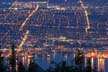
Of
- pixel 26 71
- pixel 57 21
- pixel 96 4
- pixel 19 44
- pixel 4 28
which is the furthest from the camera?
pixel 96 4

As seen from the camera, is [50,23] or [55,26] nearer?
[55,26]

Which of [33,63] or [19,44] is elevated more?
[33,63]

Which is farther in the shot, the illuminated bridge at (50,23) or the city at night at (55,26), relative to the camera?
the illuminated bridge at (50,23)

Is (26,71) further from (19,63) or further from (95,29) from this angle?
(95,29)

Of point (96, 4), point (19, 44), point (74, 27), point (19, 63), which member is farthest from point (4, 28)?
point (19, 63)

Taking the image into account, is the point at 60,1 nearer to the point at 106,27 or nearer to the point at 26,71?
the point at 106,27

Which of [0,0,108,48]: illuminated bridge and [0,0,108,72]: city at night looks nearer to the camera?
[0,0,108,72]: city at night

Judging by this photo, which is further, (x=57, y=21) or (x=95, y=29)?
(x=57, y=21)

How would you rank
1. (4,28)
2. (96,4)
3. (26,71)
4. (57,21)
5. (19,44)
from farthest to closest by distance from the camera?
(96,4) < (57,21) < (4,28) < (19,44) < (26,71)

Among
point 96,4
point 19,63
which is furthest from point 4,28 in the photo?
point 19,63
